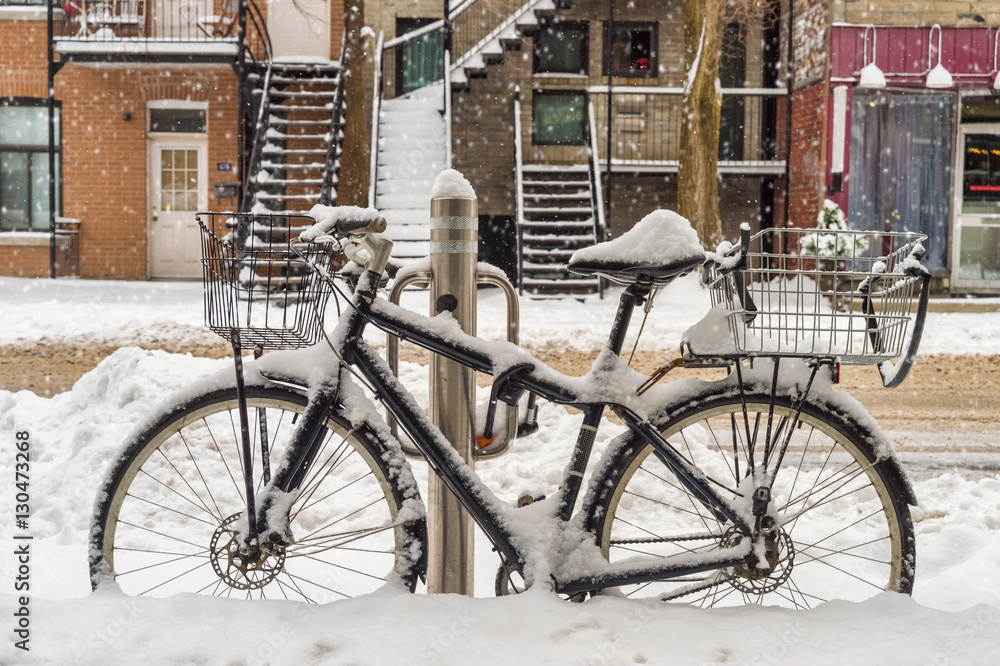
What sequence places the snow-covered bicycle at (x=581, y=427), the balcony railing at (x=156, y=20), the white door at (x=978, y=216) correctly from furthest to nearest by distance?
the balcony railing at (x=156, y=20)
the white door at (x=978, y=216)
the snow-covered bicycle at (x=581, y=427)

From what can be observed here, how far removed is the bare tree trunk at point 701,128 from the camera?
13250mm

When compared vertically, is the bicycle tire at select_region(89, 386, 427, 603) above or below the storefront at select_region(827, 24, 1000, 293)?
below

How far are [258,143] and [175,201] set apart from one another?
3.64 meters

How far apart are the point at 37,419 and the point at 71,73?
1355 centimetres

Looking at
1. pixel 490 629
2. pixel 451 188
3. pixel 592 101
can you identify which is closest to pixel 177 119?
pixel 592 101

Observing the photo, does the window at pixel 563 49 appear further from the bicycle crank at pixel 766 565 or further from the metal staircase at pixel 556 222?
the bicycle crank at pixel 766 565

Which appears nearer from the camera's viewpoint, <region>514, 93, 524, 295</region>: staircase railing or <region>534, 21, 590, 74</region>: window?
<region>514, 93, 524, 295</region>: staircase railing

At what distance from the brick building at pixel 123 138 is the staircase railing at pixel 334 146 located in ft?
6.84

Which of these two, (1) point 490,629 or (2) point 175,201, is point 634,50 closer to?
(2) point 175,201

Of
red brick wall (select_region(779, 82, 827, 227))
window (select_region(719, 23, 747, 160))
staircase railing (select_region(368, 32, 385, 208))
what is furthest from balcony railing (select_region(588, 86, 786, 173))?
staircase railing (select_region(368, 32, 385, 208))

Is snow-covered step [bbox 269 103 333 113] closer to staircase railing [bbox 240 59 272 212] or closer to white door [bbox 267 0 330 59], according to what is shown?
staircase railing [bbox 240 59 272 212]

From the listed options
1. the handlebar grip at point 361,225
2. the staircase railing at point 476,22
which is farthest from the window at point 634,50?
the handlebar grip at point 361,225

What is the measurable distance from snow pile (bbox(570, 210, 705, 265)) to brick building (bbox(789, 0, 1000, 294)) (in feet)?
42.1

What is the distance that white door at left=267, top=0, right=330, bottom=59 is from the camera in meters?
16.8
